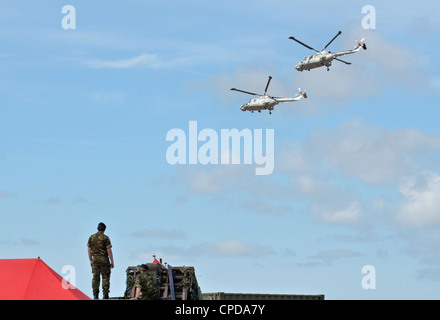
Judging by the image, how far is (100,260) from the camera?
17.7 metres

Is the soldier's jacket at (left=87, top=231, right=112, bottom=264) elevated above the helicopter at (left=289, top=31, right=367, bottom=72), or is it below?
below

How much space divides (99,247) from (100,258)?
291mm

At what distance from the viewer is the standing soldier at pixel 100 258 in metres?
17.7

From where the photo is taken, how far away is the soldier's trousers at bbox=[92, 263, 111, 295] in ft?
58.2

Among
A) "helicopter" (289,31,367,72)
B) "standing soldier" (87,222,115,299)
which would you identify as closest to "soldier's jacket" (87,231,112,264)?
"standing soldier" (87,222,115,299)

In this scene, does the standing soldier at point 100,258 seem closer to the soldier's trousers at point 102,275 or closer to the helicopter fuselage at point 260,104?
the soldier's trousers at point 102,275

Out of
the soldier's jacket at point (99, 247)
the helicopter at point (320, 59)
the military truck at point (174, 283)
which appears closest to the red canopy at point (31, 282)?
the soldier's jacket at point (99, 247)

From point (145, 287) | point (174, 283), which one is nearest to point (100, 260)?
point (145, 287)

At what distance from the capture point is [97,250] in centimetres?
1772

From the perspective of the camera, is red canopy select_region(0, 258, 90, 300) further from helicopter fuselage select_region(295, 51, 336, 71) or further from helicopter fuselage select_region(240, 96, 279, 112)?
helicopter fuselage select_region(240, 96, 279, 112)
